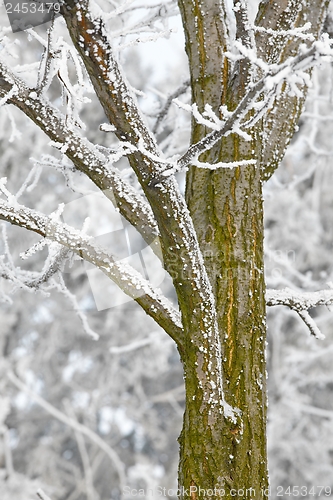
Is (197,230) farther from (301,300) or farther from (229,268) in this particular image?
(301,300)

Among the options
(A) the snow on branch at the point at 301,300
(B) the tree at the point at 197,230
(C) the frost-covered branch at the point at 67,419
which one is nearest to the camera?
(B) the tree at the point at 197,230

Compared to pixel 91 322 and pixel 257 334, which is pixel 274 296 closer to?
pixel 257 334

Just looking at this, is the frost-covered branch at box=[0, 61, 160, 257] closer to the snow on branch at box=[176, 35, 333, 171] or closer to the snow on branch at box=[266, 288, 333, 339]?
the snow on branch at box=[176, 35, 333, 171]

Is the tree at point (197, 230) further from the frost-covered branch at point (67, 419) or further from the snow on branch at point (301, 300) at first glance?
the frost-covered branch at point (67, 419)

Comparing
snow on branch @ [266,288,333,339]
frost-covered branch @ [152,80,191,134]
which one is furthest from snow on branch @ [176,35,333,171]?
frost-covered branch @ [152,80,191,134]

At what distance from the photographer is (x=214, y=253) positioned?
1576 mm

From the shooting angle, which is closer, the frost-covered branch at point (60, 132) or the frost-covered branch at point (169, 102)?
the frost-covered branch at point (60, 132)

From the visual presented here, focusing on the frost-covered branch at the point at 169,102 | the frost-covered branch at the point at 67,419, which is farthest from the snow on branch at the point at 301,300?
the frost-covered branch at the point at 67,419

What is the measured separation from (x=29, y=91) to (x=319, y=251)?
9.00 meters

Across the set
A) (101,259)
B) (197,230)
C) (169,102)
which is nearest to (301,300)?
(197,230)

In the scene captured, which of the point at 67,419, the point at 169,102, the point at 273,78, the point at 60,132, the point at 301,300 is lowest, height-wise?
the point at 67,419

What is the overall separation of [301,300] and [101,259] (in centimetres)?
74

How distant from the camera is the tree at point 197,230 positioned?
4.20 ft

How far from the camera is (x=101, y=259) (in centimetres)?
145
